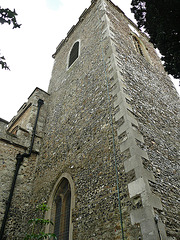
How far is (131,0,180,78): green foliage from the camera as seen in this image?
215 inches

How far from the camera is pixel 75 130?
6.97m

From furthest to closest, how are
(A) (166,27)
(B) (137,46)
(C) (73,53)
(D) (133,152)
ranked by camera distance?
(C) (73,53)
(B) (137,46)
(A) (166,27)
(D) (133,152)

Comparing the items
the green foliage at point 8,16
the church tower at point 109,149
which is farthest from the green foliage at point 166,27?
the green foliage at point 8,16

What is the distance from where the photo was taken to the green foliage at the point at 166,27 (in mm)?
5469

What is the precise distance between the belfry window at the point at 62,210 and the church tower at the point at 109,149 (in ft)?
0.09

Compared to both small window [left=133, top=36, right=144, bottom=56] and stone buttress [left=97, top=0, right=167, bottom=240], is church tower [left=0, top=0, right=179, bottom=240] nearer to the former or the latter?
stone buttress [left=97, top=0, right=167, bottom=240]

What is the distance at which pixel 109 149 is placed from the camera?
5.11 metres

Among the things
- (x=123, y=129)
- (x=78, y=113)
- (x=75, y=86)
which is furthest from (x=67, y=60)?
(x=123, y=129)

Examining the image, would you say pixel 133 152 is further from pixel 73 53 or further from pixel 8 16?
pixel 73 53

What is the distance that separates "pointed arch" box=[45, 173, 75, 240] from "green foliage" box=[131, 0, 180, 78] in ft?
15.1

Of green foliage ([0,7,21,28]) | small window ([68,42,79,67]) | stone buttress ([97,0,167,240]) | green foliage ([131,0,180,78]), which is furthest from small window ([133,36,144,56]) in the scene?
green foliage ([0,7,21,28])

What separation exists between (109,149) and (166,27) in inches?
149

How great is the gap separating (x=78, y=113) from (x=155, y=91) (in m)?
3.35

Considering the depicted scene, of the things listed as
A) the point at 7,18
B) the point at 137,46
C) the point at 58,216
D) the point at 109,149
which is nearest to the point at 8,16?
the point at 7,18
